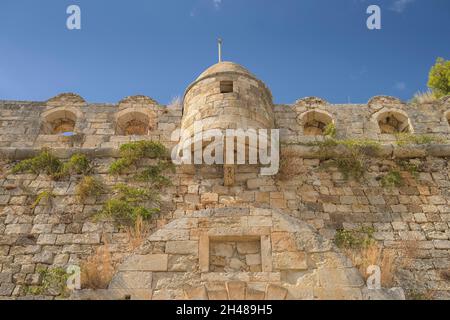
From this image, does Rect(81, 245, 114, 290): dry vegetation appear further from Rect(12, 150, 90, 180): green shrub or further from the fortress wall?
the fortress wall

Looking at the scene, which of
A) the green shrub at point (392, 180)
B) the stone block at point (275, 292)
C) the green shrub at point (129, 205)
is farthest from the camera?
the green shrub at point (392, 180)

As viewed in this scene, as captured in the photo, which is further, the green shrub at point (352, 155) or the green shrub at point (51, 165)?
the green shrub at point (352, 155)

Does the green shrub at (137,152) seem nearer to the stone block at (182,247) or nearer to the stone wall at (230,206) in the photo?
the stone wall at (230,206)

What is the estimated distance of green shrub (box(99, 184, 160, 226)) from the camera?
768cm

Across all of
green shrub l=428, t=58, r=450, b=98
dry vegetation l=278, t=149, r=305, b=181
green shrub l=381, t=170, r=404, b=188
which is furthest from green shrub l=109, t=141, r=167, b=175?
green shrub l=428, t=58, r=450, b=98

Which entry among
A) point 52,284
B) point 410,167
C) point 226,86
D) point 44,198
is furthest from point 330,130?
point 52,284

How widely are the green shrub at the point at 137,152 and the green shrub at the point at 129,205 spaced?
59 centimetres

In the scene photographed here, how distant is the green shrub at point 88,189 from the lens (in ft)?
26.6

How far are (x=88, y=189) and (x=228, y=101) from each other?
3.09m

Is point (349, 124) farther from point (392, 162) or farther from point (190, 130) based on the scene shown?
point (190, 130)

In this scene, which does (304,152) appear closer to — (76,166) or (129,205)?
(129,205)

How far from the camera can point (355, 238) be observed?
7543mm

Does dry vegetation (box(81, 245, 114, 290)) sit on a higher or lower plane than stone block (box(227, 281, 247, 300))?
higher

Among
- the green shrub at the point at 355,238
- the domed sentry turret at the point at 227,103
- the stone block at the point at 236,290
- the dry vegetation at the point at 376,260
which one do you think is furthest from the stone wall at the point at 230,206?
the domed sentry turret at the point at 227,103
